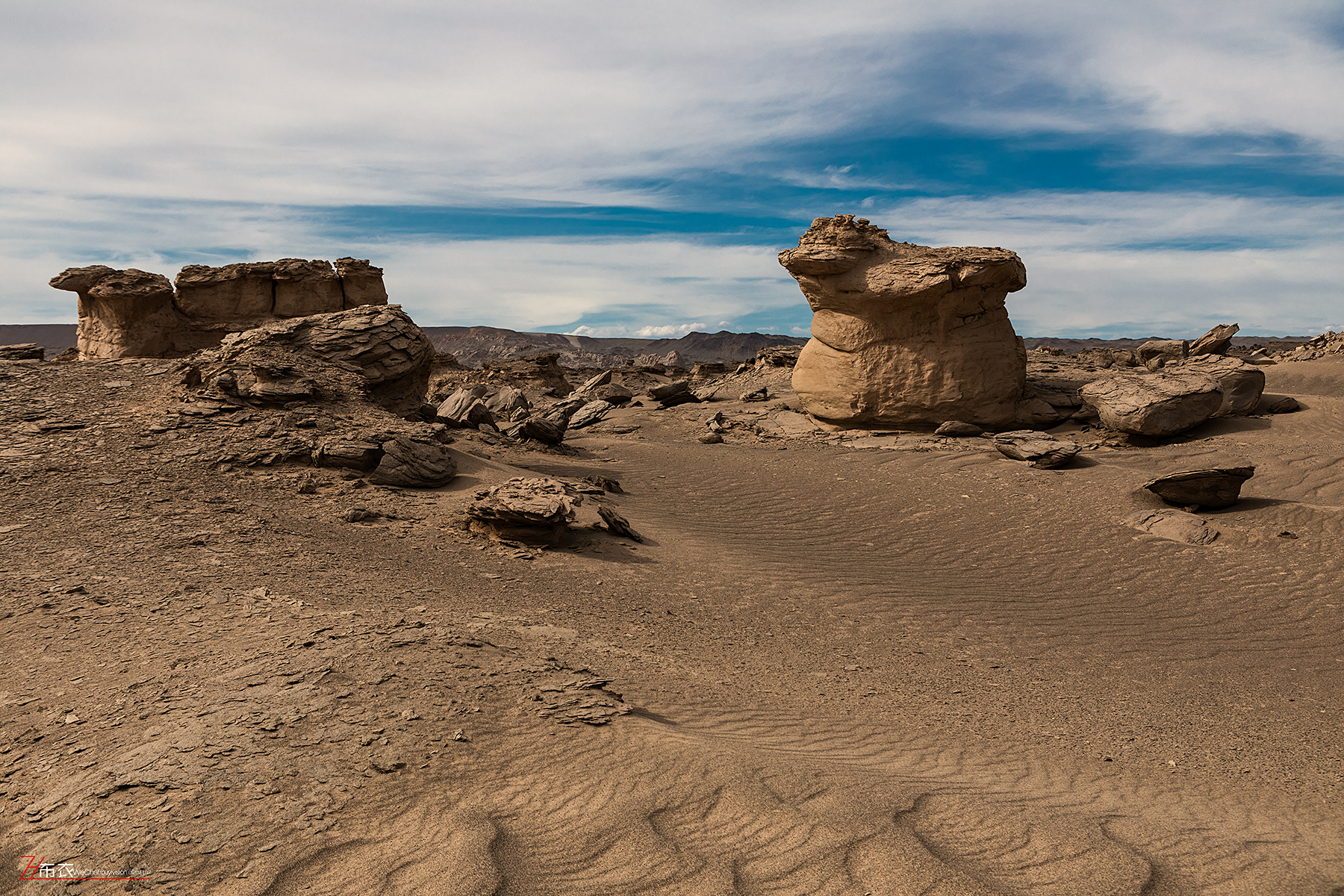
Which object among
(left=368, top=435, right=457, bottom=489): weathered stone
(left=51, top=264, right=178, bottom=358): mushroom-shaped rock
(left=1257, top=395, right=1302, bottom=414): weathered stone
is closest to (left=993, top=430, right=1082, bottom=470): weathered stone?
(left=1257, top=395, right=1302, bottom=414): weathered stone

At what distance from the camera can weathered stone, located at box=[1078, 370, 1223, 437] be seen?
11875mm

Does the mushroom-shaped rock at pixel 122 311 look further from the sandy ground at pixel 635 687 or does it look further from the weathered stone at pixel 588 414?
the weathered stone at pixel 588 414

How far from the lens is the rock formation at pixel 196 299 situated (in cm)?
1524

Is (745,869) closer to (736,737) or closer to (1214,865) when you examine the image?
(736,737)

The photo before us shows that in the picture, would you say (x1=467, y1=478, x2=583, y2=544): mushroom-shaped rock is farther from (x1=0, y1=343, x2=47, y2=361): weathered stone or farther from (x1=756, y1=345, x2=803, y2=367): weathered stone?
(x1=756, y1=345, x2=803, y2=367): weathered stone

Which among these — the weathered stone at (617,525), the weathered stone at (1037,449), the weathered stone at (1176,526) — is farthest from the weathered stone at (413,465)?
the weathered stone at (1037,449)

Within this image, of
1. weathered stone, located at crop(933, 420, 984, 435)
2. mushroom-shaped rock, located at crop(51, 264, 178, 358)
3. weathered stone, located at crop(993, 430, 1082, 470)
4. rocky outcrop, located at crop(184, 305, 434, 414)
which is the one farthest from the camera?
mushroom-shaped rock, located at crop(51, 264, 178, 358)

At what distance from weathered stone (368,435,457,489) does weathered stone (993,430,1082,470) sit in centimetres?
839

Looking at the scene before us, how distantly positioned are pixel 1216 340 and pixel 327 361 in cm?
2091

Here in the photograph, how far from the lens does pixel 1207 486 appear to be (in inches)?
346

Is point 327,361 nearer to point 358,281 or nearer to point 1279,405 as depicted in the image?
point 358,281

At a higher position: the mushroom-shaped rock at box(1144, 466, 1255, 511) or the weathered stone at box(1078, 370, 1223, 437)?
the weathered stone at box(1078, 370, 1223, 437)

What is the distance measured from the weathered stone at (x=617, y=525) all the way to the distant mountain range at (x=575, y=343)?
189ft

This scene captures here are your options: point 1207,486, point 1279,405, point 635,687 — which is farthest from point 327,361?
point 1279,405
